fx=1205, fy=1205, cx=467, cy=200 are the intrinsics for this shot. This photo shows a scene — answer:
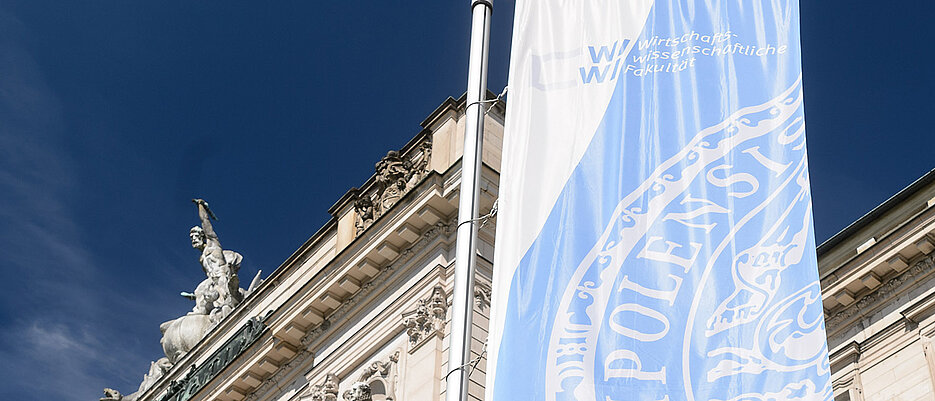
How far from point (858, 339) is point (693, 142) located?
47.6ft

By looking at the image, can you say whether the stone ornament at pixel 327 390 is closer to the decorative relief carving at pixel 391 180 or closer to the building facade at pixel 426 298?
the building facade at pixel 426 298

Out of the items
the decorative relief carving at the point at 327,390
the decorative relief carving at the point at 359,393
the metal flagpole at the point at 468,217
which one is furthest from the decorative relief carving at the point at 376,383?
the metal flagpole at the point at 468,217

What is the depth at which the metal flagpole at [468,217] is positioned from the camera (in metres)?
7.98

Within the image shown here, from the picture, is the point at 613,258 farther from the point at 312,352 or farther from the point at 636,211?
the point at 312,352

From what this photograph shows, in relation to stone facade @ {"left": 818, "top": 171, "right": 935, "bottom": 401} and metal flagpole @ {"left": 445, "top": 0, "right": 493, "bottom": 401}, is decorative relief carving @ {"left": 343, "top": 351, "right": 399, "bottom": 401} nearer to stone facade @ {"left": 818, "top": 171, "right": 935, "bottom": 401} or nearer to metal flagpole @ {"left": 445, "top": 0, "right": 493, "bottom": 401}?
stone facade @ {"left": 818, "top": 171, "right": 935, "bottom": 401}

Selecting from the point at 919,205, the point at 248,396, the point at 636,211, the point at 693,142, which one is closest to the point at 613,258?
the point at 636,211

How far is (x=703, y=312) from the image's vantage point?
23.0ft

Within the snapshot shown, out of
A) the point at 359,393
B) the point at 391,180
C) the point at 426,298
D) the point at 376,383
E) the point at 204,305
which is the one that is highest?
the point at 204,305

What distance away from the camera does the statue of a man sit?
2969cm

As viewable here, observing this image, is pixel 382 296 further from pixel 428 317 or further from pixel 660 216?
pixel 660 216

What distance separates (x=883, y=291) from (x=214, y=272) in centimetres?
1689

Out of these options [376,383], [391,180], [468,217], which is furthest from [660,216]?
[391,180]

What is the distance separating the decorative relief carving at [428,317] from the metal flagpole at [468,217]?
8.80 metres

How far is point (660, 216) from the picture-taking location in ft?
24.6
